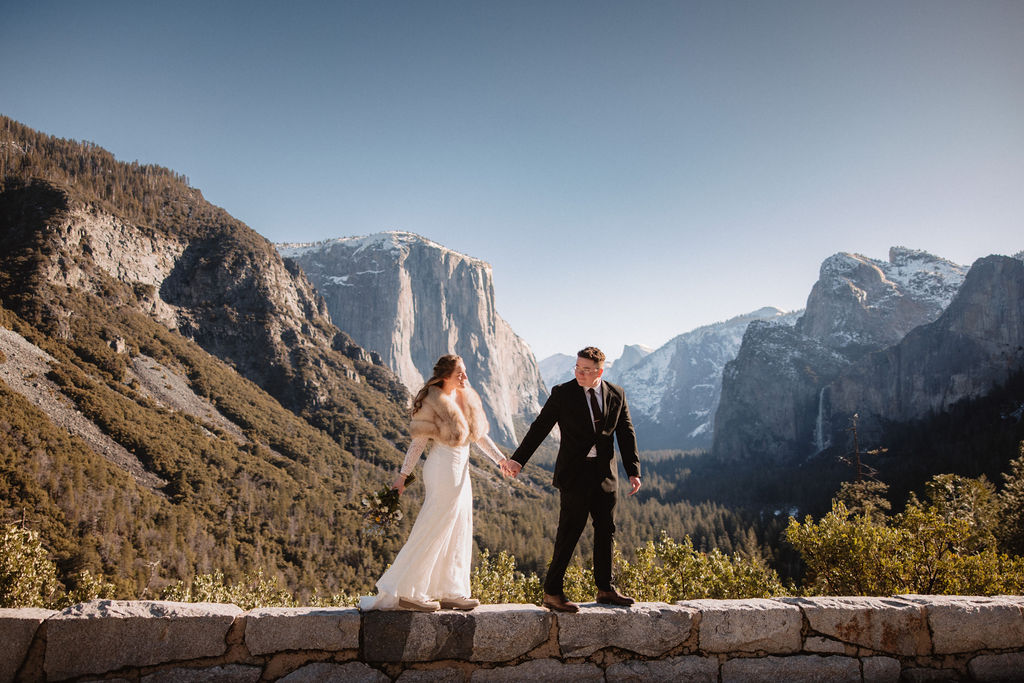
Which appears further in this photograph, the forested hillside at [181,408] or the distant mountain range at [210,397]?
the distant mountain range at [210,397]

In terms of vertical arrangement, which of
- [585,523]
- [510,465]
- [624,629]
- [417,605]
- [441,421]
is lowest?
[624,629]

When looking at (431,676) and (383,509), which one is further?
(383,509)

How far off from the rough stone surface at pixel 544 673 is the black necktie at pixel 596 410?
2255mm

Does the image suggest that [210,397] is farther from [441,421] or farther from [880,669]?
[880,669]

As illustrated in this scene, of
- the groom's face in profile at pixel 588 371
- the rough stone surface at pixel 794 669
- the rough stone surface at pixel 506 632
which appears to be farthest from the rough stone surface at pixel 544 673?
the groom's face in profile at pixel 588 371

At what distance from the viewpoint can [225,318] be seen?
6388 inches

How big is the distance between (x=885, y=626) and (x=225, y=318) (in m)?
184

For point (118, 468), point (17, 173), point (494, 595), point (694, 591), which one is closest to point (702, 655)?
point (494, 595)

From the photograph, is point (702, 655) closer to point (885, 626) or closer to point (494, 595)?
point (885, 626)

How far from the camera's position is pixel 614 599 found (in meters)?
5.27

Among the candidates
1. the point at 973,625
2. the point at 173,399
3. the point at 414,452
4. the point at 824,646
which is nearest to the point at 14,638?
the point at 414,452

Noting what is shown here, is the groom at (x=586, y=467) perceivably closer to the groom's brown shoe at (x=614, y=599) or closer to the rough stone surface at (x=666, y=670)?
the groom's brown shoe at (x=614, y=599)

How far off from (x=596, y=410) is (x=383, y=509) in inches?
101

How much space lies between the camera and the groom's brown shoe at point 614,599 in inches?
206
